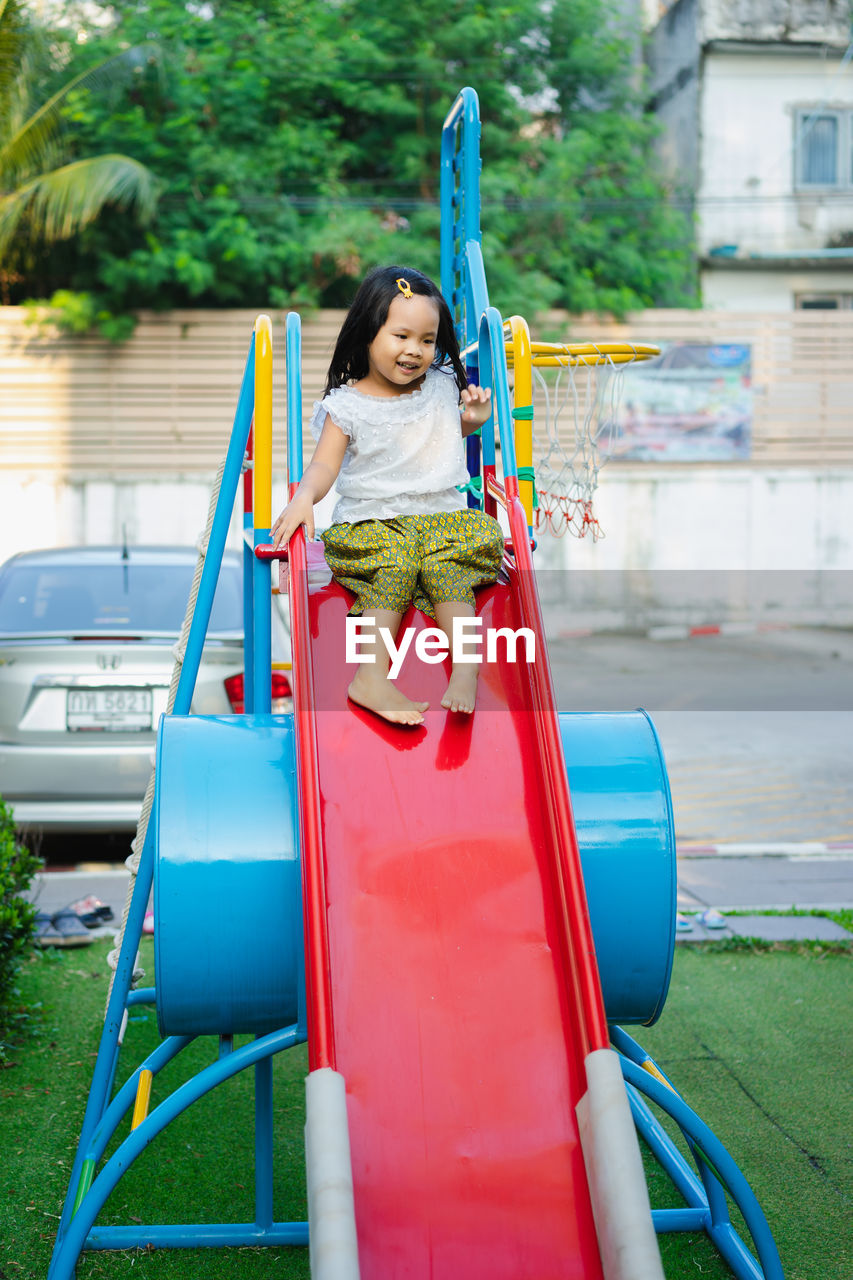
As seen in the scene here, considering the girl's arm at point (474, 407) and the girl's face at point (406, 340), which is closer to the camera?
the girl's face at point (406, 340)

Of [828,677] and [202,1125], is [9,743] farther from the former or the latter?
[828,677]

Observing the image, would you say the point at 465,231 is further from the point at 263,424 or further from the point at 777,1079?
the point at 777,1079

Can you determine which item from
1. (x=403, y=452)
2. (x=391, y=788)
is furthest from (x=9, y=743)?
(x=391, y=788)

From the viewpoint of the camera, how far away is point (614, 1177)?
7.32 feet

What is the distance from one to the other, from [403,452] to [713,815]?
4996 millimetres

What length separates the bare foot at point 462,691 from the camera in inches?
110

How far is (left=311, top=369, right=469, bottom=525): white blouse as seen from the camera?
10.8 ft

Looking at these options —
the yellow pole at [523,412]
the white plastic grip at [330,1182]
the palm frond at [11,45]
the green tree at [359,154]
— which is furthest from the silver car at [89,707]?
the green tree at [359,154]

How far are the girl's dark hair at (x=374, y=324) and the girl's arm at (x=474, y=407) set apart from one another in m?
0.05

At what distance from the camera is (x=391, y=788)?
2715 millimetres

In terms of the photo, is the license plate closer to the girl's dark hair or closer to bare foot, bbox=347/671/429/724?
the girl's dark hair

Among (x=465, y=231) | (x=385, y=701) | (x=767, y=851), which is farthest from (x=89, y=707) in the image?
(x=767, y=851)

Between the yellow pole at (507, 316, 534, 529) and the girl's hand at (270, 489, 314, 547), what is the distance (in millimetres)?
571

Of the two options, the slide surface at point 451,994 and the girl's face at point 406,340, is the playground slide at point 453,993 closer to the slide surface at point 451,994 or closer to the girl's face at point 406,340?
the slide surface at point 451,994
